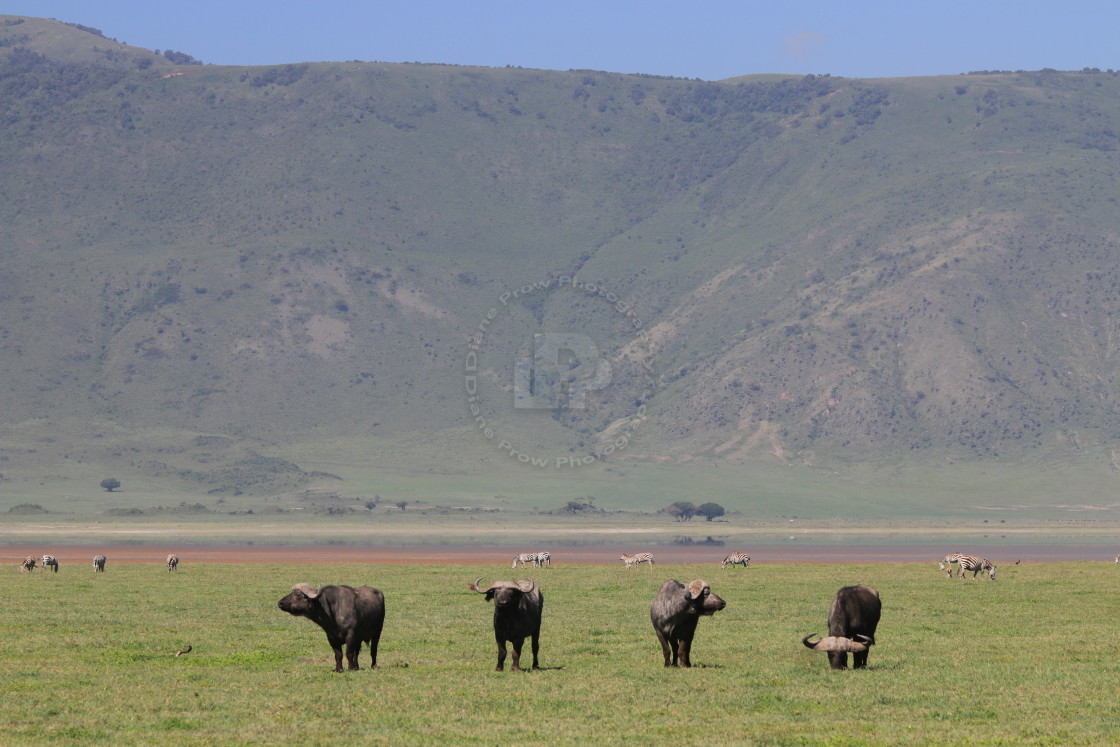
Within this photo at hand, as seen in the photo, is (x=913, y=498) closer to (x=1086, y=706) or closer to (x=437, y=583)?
(x=437, y=583)

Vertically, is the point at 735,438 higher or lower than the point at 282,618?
higher

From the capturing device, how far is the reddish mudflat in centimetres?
7881

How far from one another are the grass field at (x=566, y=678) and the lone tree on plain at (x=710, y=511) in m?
111

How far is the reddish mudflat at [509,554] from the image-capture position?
78812 millimetres

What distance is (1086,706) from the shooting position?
22.1 meters

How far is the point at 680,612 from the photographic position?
2559 cm

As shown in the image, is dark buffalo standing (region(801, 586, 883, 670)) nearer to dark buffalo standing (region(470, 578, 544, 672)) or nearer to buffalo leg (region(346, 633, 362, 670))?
dark buffalo standing (region(470, 578, 544, 672))

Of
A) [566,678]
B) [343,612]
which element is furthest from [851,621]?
[343,612]

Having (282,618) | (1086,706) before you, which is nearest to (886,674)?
(1086,706)

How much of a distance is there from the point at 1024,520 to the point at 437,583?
116 metres

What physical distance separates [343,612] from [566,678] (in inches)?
152

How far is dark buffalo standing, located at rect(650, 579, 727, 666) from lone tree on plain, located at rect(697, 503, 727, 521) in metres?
130

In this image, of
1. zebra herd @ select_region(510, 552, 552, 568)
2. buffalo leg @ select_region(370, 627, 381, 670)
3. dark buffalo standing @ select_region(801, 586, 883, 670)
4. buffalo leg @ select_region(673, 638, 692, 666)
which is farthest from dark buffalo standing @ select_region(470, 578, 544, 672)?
zebra herd @ select_region(510, 552, 552, 568)

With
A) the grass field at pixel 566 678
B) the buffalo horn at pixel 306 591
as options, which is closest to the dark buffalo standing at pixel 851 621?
the grass field at pixel 566 678
